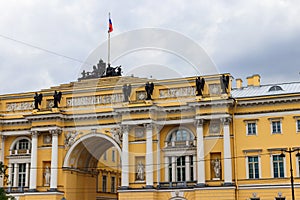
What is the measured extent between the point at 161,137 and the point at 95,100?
7.05 metres

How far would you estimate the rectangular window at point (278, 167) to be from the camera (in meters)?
44.1

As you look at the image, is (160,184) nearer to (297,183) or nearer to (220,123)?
(220,123)

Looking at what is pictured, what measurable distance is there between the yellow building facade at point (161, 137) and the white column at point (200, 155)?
81mm

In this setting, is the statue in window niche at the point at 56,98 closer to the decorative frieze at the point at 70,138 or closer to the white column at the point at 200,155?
the decorative frieze at the point at 70,138

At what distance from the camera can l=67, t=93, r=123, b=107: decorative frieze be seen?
49656 millimetres

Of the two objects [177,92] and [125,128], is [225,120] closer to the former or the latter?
[177,92]

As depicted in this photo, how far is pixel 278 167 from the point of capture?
44250mm

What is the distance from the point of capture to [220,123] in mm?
45719

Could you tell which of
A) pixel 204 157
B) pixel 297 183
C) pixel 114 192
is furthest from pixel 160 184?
pixel 114 192

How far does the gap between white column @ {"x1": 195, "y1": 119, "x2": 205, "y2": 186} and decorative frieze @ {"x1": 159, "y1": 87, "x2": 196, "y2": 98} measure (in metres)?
2.87

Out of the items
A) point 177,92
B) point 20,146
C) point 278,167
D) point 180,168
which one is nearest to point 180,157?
point 180,168

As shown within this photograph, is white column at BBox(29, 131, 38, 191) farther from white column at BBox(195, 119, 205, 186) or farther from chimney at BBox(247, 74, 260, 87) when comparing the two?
chimney at BBox(247, 74, 260, 87)

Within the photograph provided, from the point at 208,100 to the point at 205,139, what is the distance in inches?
127

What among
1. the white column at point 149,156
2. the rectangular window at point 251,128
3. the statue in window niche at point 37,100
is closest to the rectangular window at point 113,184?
the statue in window niche at point 37,100
